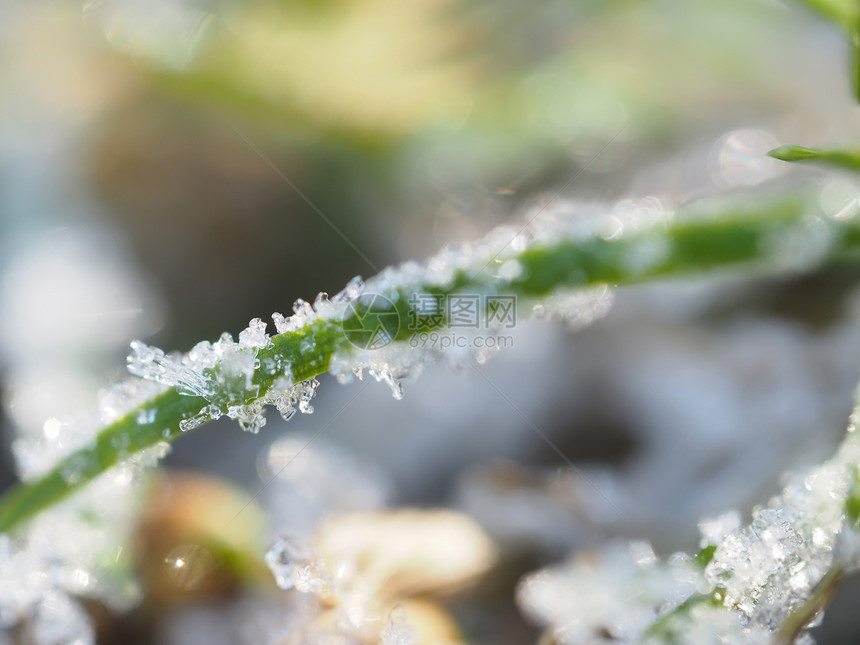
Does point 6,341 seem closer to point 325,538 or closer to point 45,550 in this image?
point 45,550

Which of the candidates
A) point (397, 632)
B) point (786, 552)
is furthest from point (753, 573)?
point (397, 632)

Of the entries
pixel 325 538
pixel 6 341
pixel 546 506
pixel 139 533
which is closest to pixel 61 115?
pixel 6 341

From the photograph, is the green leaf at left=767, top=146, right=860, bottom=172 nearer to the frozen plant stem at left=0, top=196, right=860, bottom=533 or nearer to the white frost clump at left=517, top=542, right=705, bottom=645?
the frozen plant stem at left=0, top=196, right=860, bottom=533

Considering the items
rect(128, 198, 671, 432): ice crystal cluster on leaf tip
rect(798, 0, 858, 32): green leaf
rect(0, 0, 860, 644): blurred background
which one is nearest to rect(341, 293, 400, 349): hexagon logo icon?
rect(128, 198, 671, 432): ice crystal cluster on leaf tip

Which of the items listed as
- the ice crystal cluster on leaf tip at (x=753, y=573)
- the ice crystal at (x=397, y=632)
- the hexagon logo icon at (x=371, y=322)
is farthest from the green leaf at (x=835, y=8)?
the ice crystal at (x=397, y=632)

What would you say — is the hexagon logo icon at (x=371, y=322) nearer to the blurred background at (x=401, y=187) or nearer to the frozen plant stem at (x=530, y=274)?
the frozen plant stem at (x=530, y=274)

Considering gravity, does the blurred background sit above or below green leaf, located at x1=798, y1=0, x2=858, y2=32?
below
